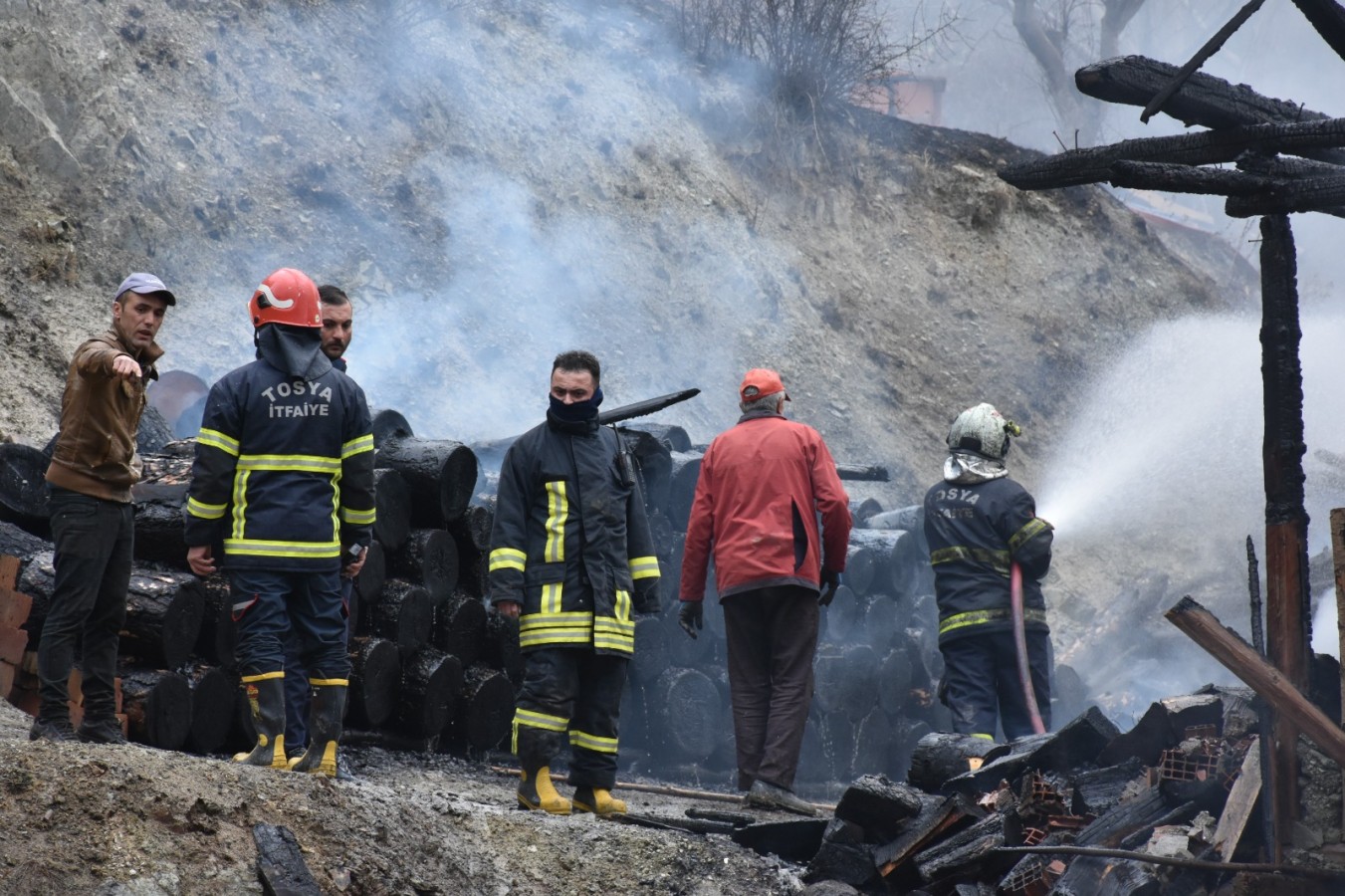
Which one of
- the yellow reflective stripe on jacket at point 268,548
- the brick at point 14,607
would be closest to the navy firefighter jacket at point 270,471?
the yellow reflective stripe on jacket at point 268,548

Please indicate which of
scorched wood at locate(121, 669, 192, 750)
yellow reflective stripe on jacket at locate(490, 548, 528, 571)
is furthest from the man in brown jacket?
yellow reflective stripe on jacket at locate(490, 548, 528, 571)

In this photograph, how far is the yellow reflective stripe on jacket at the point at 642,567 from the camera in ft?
21.1

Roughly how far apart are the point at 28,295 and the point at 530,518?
23.1 ft

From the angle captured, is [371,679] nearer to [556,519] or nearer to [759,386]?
[556,519]

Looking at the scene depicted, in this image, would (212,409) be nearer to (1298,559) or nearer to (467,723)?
(467,723)

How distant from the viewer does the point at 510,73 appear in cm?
1762

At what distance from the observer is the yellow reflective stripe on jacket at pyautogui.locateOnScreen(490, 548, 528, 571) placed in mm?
6066

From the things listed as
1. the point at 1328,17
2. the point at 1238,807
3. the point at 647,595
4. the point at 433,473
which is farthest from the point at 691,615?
the point at 1328,17

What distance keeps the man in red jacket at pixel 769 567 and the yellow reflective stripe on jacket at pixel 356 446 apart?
7.26 ft

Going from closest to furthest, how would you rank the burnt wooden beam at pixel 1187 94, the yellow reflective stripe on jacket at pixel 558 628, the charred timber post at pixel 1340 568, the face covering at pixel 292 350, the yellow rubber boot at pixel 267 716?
1. the charred timber post at pixel 1340 568
2. the yellow rubber boot at pixel 267 716
3. the burnt wooden beam at pixel 1187 94
4. the face covering at pixel 292 350
5. the yellow reflective stripe on jacket at pixel 558 628

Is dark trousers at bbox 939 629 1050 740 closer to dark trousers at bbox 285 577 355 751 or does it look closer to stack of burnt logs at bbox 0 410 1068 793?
stack of burnt logs at bbox 0 410 1068 793

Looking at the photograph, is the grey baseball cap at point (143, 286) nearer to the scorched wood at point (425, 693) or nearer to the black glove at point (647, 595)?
the black glove at point (647, 595)

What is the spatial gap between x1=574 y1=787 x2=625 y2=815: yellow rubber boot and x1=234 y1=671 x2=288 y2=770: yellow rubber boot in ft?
4.85

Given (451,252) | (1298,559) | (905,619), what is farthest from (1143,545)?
(1298,559)
